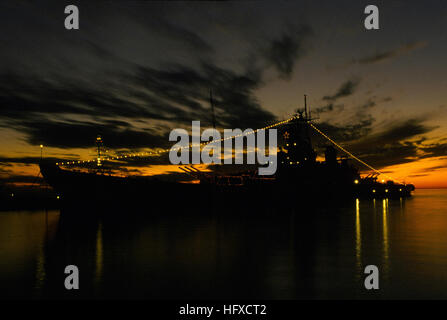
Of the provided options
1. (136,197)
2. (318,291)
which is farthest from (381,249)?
(136,197)

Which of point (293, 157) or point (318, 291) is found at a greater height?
point (293, 157)

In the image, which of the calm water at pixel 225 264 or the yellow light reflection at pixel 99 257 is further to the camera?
the yellow light reflection at pixel 99 257

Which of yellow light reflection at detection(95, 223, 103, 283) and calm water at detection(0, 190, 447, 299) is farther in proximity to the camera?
yellow light reflection at detection(95, 223, 103, 283)

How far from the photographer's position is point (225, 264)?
675 inches

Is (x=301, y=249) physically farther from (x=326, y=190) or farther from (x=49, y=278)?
(x=326, y=190)

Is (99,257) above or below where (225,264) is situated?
above

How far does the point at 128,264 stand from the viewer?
57.1 feet

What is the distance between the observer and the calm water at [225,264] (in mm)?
12758

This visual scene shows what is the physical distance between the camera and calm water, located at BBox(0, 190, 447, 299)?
12.8 metres

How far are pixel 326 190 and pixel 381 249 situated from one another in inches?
2281

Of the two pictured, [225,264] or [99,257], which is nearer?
[225,264]
